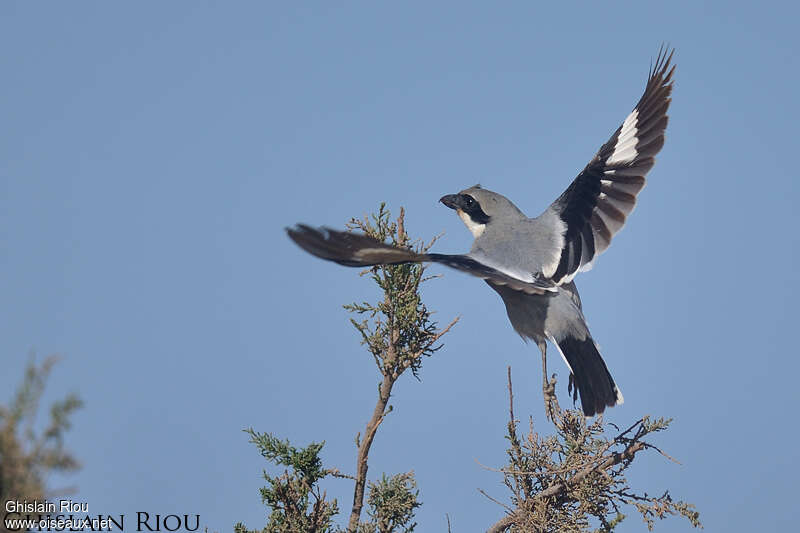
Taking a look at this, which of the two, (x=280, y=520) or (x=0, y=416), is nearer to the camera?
(x=0, y=416)

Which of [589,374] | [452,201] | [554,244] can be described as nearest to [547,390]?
[589,374]

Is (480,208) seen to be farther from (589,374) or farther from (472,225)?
(589,374)

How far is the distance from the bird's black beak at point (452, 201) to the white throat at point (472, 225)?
59mm

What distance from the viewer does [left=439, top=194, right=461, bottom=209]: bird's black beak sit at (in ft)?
21.6

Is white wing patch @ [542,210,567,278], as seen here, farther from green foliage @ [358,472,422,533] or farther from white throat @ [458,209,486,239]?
green foliage @ [358,472,422,533]

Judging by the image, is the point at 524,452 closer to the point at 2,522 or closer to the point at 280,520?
the point at 280,520

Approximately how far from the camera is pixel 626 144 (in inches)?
260

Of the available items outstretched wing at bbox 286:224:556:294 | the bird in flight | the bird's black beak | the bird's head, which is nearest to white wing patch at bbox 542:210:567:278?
the bird in flight

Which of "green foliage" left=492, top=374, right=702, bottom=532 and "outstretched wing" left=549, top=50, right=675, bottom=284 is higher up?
"outstretched wing" left=549, top=50, right=675, bottom=284

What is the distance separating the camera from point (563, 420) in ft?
15.8

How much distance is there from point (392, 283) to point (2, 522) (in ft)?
7.66

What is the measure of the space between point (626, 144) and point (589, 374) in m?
2.13

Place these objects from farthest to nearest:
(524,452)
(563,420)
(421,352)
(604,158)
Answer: (604,158) → (563,420) → (524,452) → (421,352)

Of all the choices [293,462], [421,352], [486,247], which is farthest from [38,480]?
[486,247]
